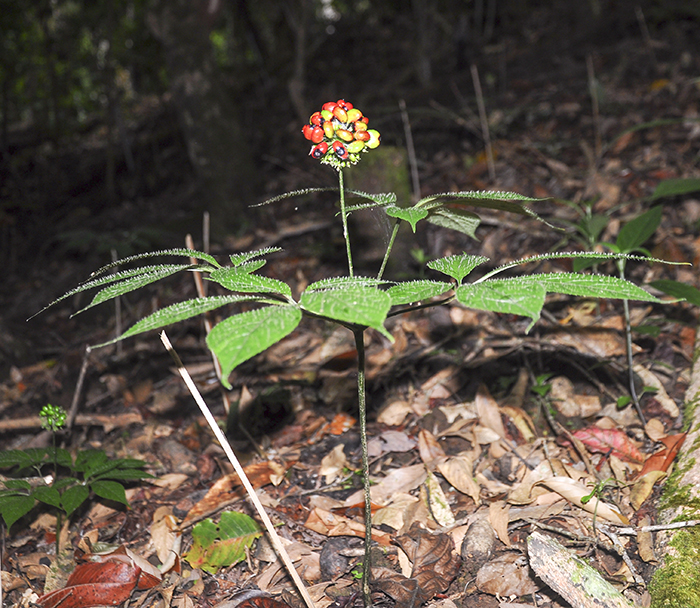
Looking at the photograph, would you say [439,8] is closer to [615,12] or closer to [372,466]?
[615,12]

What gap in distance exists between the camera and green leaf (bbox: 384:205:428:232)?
105 cm

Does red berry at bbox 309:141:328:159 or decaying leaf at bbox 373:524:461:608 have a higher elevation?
red berry at bbox 309:141:328:159

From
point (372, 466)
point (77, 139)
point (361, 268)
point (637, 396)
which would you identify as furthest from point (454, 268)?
point (77, 139)

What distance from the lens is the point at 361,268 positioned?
3.12 meters

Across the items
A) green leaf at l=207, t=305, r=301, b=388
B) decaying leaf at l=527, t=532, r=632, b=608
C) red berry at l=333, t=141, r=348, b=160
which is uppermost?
red berry at l=333, t=141, r=348, b=160

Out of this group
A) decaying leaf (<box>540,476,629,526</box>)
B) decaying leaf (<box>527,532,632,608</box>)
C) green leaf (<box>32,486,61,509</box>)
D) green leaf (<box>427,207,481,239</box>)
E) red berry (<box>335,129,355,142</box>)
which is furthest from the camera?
green leaf (<box>32,486,61,509</box>)

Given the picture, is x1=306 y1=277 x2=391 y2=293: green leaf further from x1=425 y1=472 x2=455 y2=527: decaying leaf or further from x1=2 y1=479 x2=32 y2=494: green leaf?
x1=2 y1=479 x2=32 y2=494: green leaf

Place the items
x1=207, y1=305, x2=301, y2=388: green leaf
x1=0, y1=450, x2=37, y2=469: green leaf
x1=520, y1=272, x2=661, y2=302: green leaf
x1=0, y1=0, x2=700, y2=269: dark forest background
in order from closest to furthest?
x1=207, y1=305, x2=301, y2=388: green leaf, x1=520, y1=272, x2=661, y2=302: green leaf, x1=0, y1=450, x2=37, y2=469: green leaf, x1=0, y1=0, x2=700, y2=269: dark forest background

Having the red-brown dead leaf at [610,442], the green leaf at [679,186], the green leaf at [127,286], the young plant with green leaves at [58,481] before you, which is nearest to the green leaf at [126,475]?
the young plant with green leaves at [58,481]

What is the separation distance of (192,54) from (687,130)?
392 cm

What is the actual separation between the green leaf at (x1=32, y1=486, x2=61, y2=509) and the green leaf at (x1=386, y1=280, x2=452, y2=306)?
127 centimetres

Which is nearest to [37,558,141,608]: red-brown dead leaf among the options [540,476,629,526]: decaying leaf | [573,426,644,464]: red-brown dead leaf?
[540,476,629,526]: decaying leaf

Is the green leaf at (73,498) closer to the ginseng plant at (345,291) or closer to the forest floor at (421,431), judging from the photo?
the forest floor at (421,431)

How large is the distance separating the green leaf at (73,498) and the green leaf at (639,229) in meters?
2.06
